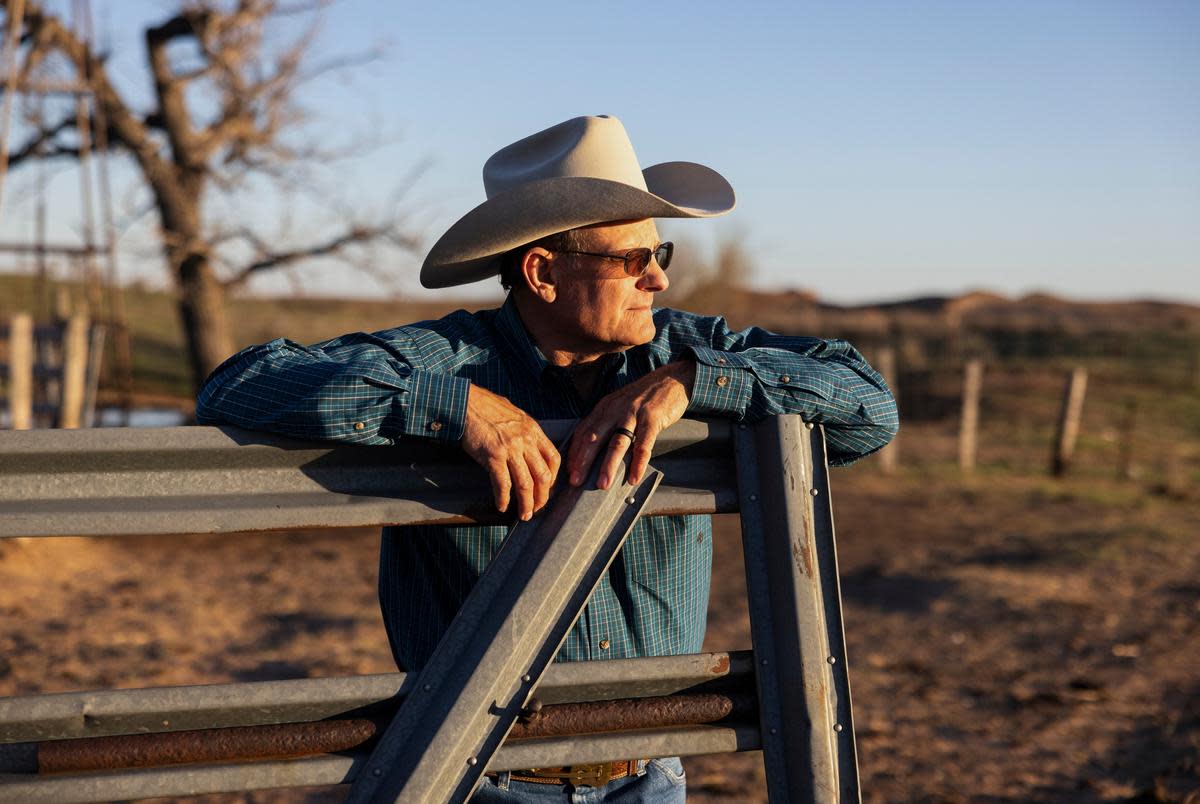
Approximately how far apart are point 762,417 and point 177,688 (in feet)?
3.24

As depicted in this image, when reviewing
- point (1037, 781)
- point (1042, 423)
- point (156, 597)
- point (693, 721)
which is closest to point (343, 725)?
point (693, 721)

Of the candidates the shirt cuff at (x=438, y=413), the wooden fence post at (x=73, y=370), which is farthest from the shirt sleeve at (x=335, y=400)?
the wooden fence post at (x=73, y=370)

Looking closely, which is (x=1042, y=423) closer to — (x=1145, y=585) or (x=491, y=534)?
(x=1145, y=585)

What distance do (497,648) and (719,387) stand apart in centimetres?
57

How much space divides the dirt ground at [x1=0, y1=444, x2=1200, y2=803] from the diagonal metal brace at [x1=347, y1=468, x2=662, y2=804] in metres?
3.50

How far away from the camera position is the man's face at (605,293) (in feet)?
8.08

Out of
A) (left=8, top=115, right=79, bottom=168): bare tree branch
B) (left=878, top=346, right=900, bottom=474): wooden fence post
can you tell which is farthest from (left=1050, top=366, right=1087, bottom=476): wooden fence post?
(left=8, top=115, right=79, bottom=168): bare tree branch

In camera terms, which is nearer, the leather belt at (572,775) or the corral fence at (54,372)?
the leather belt at (572,775)

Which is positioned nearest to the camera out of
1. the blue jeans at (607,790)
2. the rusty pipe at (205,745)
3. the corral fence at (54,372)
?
the rusty pipe at (205,745)

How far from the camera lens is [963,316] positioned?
31281mm

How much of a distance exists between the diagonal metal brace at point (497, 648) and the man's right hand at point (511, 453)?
0.15 ft

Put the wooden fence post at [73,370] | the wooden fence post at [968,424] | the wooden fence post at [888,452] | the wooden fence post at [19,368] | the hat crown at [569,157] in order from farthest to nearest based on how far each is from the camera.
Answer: the wooden fence post at [968,424] → the wooden fence post at [888,452] → the wooden fence post at [73,370] → the wooden fence post at [19,368] → the hat crown at [569,157]

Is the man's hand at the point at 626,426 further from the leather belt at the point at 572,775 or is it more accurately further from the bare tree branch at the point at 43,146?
the bare tree branch at the point at 43,146

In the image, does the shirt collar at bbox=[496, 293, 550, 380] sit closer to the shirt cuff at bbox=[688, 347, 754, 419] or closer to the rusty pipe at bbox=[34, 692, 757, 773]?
the shirt cuff at bbox=[688, 347, 754, 419]
